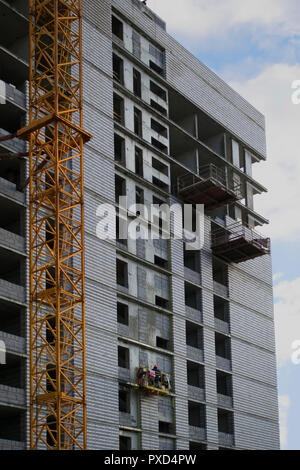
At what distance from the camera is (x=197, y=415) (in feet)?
266

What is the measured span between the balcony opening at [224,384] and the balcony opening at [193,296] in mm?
6322

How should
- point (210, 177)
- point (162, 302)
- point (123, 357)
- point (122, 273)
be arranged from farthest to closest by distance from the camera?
point (210, 177), point (162, 302), point (122, 273), point (123, 357)

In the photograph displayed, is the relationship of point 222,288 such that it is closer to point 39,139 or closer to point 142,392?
point 142,392

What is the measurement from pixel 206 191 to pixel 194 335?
13.0 metres

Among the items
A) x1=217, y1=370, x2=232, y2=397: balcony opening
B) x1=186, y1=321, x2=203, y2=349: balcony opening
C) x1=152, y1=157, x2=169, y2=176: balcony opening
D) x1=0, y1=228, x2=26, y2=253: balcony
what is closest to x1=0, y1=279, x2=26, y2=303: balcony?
x1=0, y1=228, x2=26, y2=253: balcony

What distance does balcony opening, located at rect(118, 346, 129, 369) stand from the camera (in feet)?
238

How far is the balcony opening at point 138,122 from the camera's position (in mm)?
81000

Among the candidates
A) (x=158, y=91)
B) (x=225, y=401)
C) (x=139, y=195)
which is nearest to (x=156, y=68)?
(x=158, y=91)

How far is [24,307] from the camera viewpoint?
64000 millimetres

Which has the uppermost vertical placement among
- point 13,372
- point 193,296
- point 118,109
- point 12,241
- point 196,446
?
point 118,109

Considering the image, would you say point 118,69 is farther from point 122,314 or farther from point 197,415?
point 197,415

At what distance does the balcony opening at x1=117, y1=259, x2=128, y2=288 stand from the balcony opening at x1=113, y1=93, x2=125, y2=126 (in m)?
12.1

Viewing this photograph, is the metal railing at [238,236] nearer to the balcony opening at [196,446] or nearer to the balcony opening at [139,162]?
the balcony opening at [139,162]

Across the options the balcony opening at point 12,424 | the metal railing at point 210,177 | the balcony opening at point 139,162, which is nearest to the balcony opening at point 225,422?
the metal railing at point 210,177
